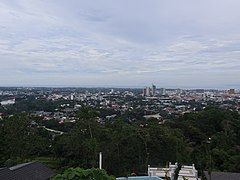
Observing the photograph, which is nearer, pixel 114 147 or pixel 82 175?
pixel 82 175

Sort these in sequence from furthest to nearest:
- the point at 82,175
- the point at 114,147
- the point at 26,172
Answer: the point at 114,147 < the point at 26,172 < the point at 82,175

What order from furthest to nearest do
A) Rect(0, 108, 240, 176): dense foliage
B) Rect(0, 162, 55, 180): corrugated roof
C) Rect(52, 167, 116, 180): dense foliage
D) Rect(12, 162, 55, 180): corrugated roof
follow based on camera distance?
Rect(0, 108, 240, 176): dense foliage → Rect(12, 162, 55, 180): corrugated roof → Rect(0, 162, 55, 180): corrugated roof → Rect(52, 167, 116, 180): dense foliage

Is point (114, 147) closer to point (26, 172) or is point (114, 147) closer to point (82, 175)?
point (26, 172)

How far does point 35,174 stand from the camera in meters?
11.2

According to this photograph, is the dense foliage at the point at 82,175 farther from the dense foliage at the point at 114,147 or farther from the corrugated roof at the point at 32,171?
the dense foliage at the point at 114,147

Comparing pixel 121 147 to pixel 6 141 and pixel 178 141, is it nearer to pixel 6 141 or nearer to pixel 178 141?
pixel 178 141

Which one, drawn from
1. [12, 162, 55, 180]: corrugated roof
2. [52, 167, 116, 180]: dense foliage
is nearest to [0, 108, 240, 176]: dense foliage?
[12, 162, 55, 180]: corrugated roof

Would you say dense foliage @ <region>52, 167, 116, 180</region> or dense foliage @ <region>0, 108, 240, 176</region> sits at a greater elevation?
dense foliage @ <region>52, 167, 116, 180</region>

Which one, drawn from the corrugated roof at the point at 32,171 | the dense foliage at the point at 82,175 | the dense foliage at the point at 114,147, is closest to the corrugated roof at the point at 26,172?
the corrugated roof at the point at 32,171

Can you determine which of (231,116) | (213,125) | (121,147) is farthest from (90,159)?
(231,116)

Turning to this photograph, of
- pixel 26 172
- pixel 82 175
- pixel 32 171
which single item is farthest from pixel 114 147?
pixel 82 175

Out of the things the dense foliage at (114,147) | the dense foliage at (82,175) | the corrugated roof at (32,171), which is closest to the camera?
the dense foliage at (82,175)

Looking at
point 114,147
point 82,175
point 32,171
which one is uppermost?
point 82,175

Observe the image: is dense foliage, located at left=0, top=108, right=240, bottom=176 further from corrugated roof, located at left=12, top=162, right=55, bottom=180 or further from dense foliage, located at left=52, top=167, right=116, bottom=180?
dense foliage, located at left=52, top=167, right=116, bottom=180
